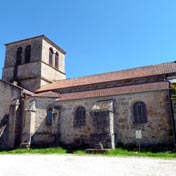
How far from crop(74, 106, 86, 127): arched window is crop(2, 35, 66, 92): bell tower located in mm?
8635

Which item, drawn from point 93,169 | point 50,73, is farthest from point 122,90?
point 50,73

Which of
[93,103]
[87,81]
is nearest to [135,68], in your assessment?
[87,81]

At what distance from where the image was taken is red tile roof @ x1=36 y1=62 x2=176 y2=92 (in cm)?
2091

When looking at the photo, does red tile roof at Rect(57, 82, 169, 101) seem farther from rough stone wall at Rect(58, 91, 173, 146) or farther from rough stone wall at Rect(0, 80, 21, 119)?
rough stone wall at Rect(0, 80, 21, 119)

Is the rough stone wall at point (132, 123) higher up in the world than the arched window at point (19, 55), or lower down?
lower down

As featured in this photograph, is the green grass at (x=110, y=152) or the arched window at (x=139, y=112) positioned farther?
the arched window at (x=139, y=112)

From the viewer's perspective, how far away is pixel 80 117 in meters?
20.0

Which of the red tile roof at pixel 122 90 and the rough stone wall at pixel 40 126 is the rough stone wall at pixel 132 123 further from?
the rough stone wall at pixel 40 126

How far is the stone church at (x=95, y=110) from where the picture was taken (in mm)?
16969

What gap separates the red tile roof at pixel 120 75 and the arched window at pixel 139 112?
151 inches

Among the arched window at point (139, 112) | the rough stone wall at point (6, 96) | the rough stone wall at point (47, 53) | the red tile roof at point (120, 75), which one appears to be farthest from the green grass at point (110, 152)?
the rough stone wall at point (47, 53)

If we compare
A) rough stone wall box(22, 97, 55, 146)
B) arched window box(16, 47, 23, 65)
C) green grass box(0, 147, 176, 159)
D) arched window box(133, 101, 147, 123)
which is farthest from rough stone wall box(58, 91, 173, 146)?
arched window box(16, 47, 23, 65)

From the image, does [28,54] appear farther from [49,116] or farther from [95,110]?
[95,110]

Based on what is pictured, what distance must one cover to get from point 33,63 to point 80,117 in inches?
469
